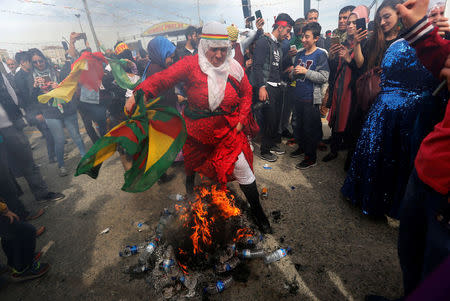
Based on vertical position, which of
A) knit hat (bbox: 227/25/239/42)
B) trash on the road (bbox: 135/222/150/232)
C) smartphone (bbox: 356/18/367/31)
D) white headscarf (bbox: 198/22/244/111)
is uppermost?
knit hat (bbox: 227/25/239/42)

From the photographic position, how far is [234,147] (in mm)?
2439

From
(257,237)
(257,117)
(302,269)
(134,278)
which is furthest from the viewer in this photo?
(257,117)

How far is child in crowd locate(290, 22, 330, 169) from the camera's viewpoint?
11.9 ft

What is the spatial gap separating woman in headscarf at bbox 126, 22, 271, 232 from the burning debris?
40 cm

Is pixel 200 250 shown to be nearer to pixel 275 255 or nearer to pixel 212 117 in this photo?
pixel 275 255

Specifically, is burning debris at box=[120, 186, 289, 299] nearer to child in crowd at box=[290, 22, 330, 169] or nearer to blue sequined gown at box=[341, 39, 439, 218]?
blue sequined gown at box=[341, 39, 439, 218]

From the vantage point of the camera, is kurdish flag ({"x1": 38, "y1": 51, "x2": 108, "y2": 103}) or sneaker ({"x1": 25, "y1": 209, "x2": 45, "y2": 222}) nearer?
kurdish flag ({"x1": 38, "y1": 51, "x2": 108, "y2": 103})

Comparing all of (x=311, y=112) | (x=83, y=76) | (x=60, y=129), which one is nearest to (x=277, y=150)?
(x=311, y=112)

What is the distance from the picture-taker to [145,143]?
7.15ft

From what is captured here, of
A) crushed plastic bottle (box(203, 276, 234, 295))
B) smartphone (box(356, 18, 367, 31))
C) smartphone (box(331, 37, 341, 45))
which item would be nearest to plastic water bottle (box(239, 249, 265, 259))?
crushed plastic bottle (box(203, 276, 234, 295))

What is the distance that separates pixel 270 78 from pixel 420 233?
363cm

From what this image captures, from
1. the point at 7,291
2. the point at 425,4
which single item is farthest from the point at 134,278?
the point at 425,4

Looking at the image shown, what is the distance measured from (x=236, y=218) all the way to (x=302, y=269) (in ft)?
3.02

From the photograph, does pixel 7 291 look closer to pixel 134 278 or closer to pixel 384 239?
pixel 134 278
